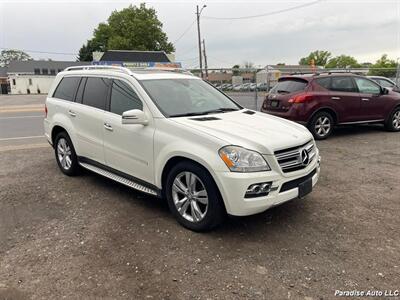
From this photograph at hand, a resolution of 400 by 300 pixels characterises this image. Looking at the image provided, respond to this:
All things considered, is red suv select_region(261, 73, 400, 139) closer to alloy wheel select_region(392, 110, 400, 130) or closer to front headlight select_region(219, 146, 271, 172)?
alloy wheel select_region(392, 110, 400, 130)

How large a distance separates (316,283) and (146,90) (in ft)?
9.39

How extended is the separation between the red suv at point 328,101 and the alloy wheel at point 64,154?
16.9 ft

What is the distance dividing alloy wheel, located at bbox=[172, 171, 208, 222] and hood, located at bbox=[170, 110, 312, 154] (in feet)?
1.78

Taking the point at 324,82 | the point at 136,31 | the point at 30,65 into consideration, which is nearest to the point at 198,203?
the point at 324,82

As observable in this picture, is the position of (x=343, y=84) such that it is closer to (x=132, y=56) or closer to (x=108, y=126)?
(x=108, y=126)

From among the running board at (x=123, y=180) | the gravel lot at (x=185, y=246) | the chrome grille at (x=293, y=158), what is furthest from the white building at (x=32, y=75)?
the chrome grille at (x=293, y=158)

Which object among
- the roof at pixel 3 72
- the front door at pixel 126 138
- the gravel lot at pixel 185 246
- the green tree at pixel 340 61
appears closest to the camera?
the gravel lot at pixel 185 246

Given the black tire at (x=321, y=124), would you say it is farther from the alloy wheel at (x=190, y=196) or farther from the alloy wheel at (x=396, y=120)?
the alloy wheel at (x=190, y=196)

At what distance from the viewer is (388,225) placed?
393 cm

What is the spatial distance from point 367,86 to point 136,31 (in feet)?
166

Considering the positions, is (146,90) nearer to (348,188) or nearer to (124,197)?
(124,197)

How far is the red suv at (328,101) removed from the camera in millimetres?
8391

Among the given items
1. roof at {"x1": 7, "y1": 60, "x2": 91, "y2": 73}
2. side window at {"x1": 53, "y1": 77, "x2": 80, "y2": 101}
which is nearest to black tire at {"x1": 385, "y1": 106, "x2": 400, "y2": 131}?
side window at {"x1": 53, "y1": 77, "x2": 80, "y2": 101}

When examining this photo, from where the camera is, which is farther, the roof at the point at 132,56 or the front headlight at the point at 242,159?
the roof at the point at 132,56
